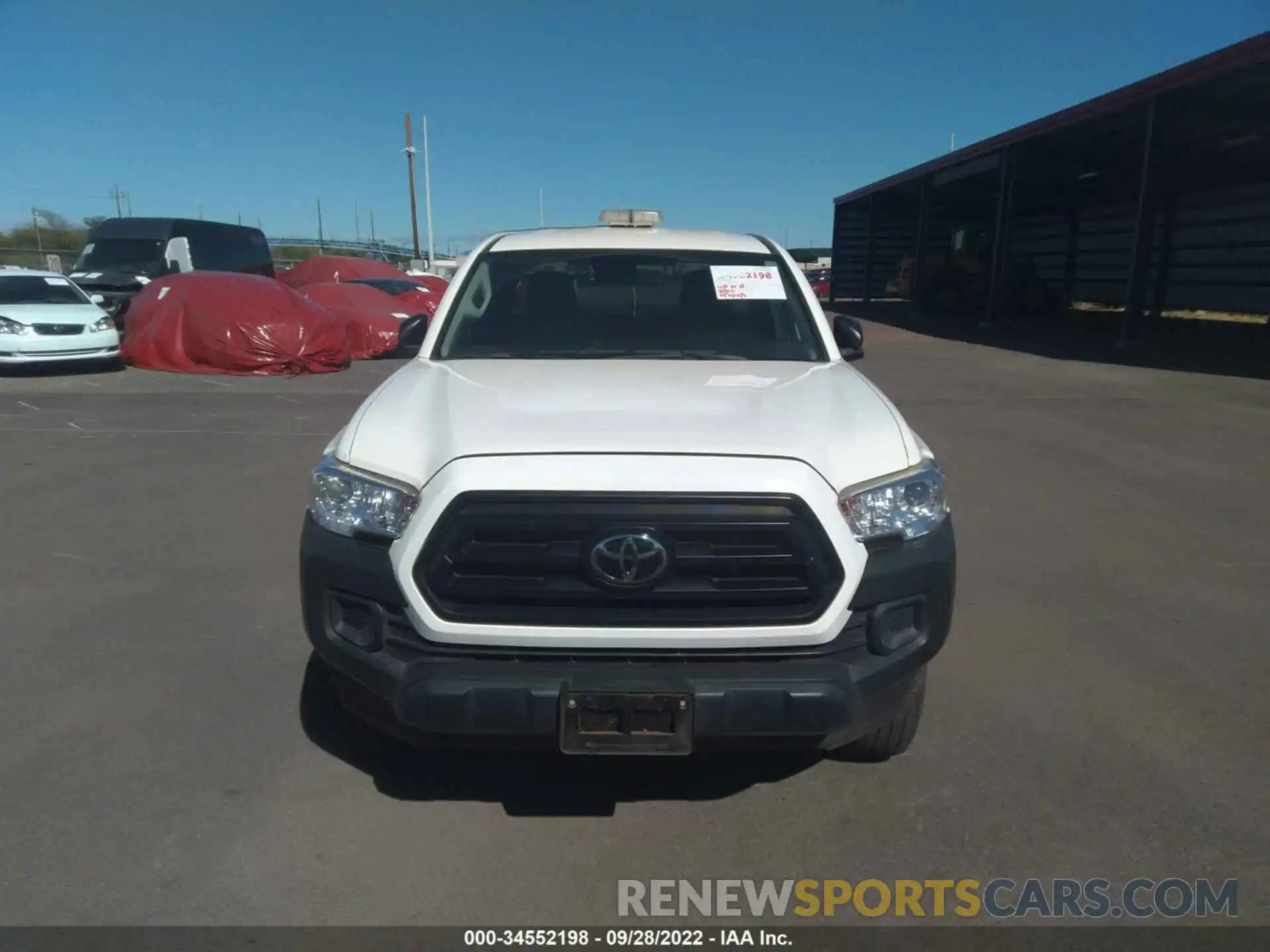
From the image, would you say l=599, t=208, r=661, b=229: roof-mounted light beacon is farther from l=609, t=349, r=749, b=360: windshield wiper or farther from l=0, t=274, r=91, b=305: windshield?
l=0, t=274, r=91, b=305: windshield

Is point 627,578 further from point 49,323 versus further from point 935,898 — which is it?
point 49,323

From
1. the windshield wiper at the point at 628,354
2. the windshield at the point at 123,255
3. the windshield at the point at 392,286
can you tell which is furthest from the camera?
the windshield at the point at 392,286

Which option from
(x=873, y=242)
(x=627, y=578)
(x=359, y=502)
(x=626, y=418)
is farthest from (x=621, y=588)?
(x=873, y=242)

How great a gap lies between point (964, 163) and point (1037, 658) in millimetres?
24140

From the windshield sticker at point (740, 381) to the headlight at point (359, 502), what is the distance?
3.90ft

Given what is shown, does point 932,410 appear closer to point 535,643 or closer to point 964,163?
point 535,643

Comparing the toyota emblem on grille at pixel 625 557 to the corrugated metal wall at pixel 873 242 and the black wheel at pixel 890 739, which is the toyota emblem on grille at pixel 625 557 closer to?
the black wheel at pixel 890 739

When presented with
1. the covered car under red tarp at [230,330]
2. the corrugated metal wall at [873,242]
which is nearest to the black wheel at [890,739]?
the covered car under red tarp at [230,330]

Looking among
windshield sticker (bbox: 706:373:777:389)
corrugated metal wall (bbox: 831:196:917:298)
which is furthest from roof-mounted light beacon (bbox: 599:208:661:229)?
corrugated metal wall (bbox: 831:196:917:298)

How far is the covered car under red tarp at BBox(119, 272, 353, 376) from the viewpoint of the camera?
1438cm

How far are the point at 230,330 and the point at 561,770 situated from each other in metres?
12.9

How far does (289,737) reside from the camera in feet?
11.2

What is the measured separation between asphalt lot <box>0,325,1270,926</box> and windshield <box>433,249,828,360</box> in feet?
5.13

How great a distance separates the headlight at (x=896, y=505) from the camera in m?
2.66
